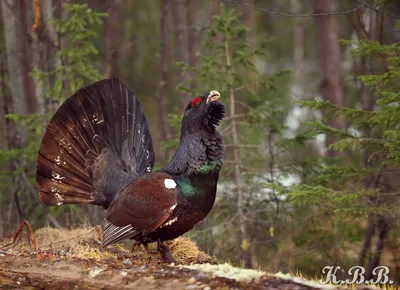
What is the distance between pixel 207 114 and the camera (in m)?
7.05

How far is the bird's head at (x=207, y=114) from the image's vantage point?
7.04m

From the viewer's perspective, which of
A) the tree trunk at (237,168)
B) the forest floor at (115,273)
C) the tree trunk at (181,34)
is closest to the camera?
the forest floor at (115,273)

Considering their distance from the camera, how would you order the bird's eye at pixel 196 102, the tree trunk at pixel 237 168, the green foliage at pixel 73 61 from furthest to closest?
the green foliage at pixel 73 61 → the tree trunk at pixel 237 168 → the bird's eye at pixel 196 102

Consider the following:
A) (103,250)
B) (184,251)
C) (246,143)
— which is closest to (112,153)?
(103,250)

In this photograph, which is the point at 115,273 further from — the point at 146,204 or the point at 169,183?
the point at 169,183

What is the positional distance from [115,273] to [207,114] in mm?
2050

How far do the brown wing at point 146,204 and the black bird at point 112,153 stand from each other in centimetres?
1

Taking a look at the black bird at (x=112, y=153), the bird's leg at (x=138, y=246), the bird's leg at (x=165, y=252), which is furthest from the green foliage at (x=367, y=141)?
the bird's leg at (x=138, y=246)

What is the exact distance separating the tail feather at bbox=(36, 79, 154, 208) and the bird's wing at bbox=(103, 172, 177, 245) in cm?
96

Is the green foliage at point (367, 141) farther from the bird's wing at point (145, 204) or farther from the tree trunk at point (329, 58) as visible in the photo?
the tree trunk at point (329, 58)

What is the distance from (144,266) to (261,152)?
530 centimetres

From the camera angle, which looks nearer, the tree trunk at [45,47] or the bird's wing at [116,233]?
the bird's wing at [116,233]

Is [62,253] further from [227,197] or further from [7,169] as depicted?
[7,169]

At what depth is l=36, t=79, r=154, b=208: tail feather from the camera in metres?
8.35
